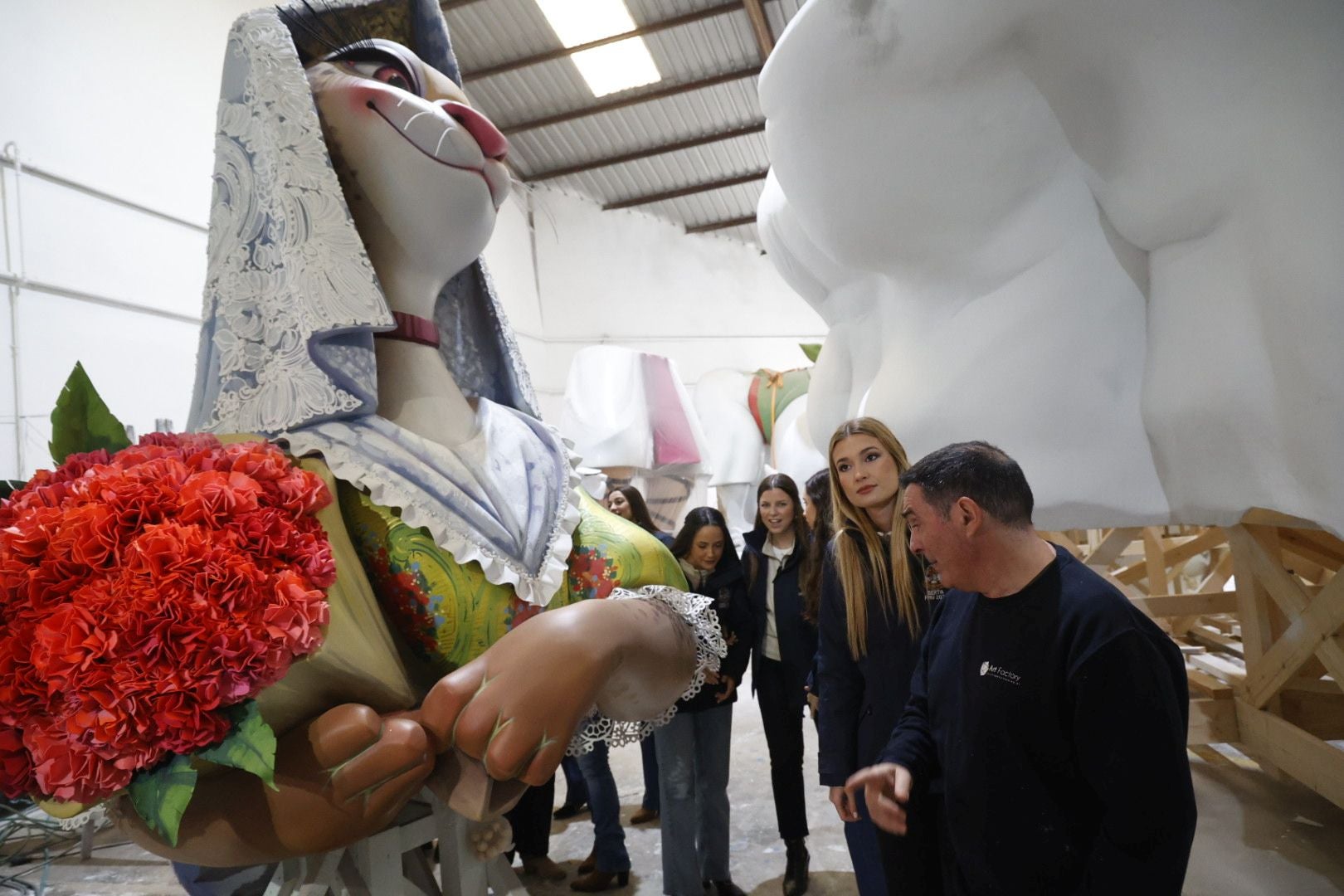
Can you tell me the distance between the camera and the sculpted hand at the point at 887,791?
0.85 metres

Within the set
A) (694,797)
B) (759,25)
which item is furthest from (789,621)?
(759,25)

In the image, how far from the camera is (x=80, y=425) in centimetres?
83

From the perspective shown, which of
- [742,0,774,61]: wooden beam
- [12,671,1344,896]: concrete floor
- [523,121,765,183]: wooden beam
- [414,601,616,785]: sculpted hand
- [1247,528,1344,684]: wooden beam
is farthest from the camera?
[523,121,765,183]: wooden beam

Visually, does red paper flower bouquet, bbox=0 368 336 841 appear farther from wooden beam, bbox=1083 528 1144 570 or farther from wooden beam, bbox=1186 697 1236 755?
wooden beam, bbox=1186 697 1236 755

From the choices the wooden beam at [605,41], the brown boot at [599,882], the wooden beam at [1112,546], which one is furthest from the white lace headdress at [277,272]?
the wooden beam at [605,41]

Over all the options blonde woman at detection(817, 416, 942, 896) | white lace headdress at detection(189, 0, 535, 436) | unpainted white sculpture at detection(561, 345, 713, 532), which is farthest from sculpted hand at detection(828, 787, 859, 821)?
unpainted white sculpture at detection(561, 345, 713, 532)

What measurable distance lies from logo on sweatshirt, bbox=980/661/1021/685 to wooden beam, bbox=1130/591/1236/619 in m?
1.76

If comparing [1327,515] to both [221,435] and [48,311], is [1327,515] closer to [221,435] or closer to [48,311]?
[221,435]

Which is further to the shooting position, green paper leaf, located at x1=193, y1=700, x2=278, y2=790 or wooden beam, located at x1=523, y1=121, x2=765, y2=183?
wooden beam, located at x1=523, y1=121, x2=765, y2=183

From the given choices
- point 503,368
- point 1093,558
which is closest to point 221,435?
point 503,368

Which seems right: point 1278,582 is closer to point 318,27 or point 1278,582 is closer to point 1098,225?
point 1098,225

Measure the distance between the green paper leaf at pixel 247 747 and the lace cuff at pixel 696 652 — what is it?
0.38 metres

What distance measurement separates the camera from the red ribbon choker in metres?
1.05

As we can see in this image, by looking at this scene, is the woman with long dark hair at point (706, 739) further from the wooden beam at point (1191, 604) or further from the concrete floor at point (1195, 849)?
the wooden beam at point (1191, 604)
